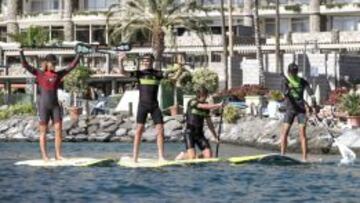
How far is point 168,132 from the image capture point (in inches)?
1670

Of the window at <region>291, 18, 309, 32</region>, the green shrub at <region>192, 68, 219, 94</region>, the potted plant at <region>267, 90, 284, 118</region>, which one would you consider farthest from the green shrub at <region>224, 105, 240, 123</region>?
the window at <region>291, 18, 309, 32</region>

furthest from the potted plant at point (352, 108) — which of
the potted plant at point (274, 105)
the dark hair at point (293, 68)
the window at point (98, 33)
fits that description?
the window at point (98, 33)

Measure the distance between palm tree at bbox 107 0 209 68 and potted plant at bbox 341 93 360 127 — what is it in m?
24.4

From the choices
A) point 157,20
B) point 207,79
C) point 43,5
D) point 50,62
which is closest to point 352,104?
point 50,62

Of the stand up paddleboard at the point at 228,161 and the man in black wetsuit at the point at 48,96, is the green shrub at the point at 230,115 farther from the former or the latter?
the man in black wetsuit at the point at 48,96

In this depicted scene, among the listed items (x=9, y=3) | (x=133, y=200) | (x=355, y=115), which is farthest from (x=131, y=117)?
(x=9, y=3)

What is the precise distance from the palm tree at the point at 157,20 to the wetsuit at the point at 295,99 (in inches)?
1517

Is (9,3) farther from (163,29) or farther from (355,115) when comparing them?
(355,115)

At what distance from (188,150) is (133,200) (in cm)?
734

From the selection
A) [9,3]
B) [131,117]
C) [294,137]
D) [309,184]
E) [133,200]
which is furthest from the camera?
[9,3]

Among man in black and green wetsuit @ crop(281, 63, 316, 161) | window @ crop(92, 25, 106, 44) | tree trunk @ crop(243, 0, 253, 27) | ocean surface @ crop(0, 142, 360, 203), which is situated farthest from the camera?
window @ crop(92, 25, 106, 44)

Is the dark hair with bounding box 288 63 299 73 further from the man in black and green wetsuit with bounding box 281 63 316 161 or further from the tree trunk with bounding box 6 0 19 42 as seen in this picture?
the tree trunk with bounding box 6 0 19 42

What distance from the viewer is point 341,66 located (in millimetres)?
63156

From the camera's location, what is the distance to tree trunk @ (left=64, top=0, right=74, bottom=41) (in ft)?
302
